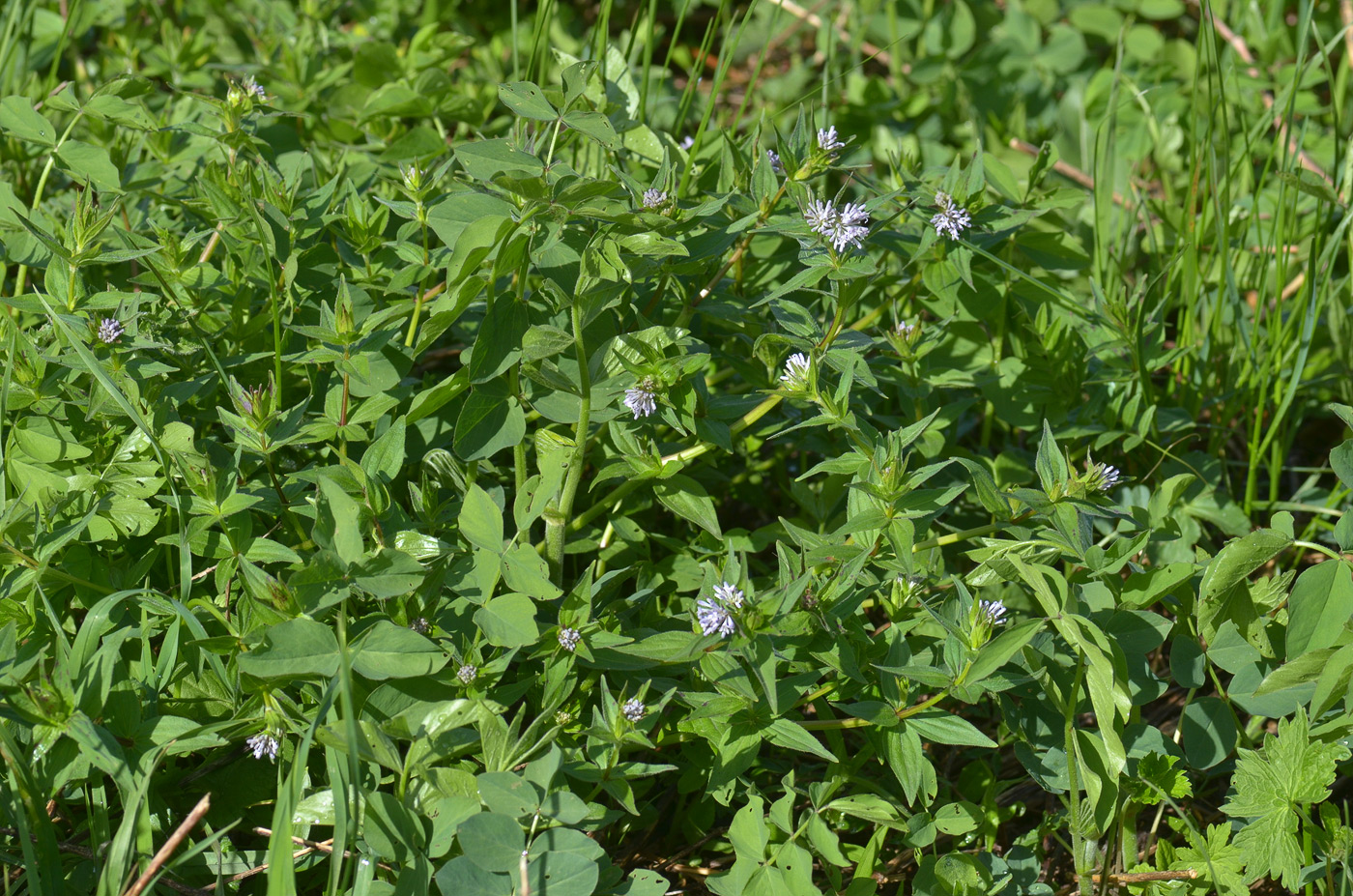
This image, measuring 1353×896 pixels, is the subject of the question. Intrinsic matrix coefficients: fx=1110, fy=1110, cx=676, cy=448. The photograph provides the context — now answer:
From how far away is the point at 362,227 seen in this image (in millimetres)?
2137

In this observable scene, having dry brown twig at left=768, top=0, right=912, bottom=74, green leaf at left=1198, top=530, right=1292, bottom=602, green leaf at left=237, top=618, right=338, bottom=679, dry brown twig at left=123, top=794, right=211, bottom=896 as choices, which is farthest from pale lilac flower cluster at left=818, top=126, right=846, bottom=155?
dry brown twig at left=768, top=0, right=912, bottom=74

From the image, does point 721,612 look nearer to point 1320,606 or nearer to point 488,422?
point 488,422

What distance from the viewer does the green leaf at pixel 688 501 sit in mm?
1919

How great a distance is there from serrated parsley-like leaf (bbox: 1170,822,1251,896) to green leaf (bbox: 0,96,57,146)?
99.5 inches

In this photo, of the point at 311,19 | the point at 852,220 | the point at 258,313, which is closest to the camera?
the point at 852,220

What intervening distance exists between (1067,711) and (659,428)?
36.7 inches

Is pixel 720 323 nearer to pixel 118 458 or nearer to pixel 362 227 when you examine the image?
pixel 362 227

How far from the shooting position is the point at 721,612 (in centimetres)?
166

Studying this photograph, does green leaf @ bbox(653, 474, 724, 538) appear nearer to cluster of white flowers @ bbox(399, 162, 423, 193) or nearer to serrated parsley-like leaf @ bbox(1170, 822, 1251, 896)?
cluster of white flowers @ bbox(399, 162, 423, 193)

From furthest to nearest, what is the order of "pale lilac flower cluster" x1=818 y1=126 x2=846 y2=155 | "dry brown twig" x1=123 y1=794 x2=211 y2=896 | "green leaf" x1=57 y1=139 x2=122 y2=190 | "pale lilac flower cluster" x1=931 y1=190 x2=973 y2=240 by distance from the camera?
"green leaf" x1=57 y1=139 x2=122 y2=190 < "pale lilac flower cluster" x1=931 y1=190 x2=973 y2=240 < "pale lilac flower cluster" x1=818 y1=126 x2=846 y2=155 < "dry brown twig" x1=123 y1=794 x2=211 y2=896

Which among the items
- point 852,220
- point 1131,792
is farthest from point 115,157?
point 1131,792

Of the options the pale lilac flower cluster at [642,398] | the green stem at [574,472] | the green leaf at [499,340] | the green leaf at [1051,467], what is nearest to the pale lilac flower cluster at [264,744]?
the green stem at [574,472]

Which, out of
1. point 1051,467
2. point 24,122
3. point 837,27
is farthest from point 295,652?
point 837,27

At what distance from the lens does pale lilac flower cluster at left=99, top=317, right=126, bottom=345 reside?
1879 millimetres
